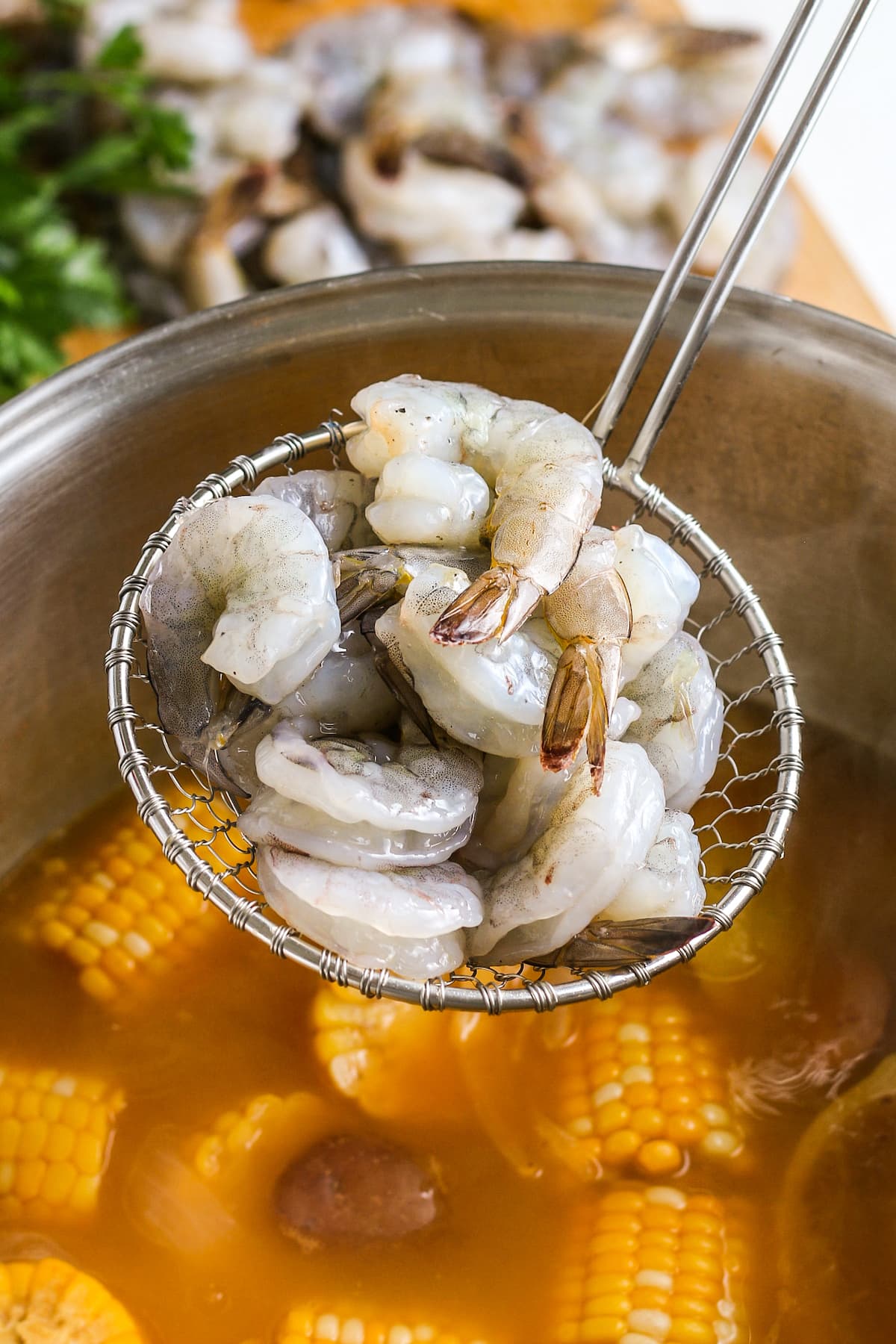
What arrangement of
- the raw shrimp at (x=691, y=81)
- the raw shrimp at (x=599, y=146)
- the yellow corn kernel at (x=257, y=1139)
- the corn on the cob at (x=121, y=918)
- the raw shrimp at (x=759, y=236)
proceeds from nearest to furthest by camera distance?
the yellow corn kernel at (x=257, y=1139) → the corn on the cob at (x=121, y=918) → the raw shrimp at (x=759, y=236) → the raw shrimp at (x=599, y=146) → the raw shrimp at (x=691, y=81)

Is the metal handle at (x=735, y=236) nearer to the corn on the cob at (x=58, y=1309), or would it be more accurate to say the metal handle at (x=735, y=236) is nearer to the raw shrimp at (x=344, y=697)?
the raw shrimp at (x=344, y=697)

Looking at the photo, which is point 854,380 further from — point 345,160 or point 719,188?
point 345,160

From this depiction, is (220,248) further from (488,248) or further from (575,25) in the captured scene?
(575,25)

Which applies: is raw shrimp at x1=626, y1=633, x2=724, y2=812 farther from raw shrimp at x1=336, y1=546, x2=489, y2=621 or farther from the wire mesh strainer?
raw shrimp at x1=336, y1=546, x2=489, y2=621

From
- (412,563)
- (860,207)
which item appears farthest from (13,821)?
(860,207)

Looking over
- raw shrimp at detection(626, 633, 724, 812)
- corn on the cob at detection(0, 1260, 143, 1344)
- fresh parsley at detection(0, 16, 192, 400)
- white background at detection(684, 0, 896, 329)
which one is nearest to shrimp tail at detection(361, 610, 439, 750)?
raw shrimp at detection(626, 633, 724, 812)

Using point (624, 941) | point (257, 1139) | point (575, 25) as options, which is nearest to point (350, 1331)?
point (257, 1139)

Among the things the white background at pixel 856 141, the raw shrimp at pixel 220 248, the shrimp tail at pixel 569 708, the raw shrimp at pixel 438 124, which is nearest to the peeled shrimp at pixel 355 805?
the shrimp tail at pixel 569 708
